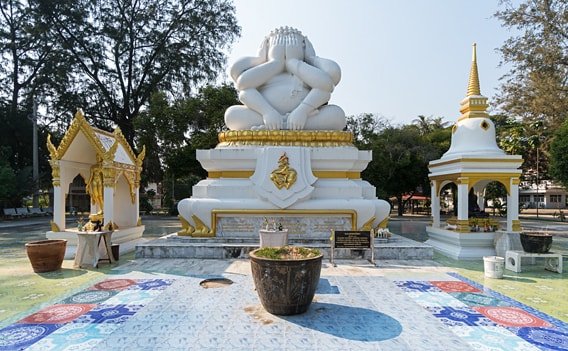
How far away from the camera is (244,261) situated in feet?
29.7

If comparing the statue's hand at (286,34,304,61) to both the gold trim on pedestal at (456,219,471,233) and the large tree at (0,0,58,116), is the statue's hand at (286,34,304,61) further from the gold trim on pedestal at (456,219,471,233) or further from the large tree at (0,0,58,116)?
the large tree at (0,0,58,116)

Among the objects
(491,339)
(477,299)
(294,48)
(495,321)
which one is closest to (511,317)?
(495,321)

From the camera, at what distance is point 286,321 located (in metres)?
5.13

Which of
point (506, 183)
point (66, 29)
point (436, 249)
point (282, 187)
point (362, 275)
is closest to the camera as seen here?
point (362, 275)

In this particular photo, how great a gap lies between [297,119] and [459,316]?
723cm

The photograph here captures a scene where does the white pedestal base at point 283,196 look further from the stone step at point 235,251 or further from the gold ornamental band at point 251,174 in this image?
the stone step at point 235,251

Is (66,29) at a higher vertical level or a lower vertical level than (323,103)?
higher

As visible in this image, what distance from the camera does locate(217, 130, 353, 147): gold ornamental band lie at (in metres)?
10.9

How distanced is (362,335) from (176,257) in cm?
602

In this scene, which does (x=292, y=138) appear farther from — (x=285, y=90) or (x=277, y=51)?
(x=277, y=51)

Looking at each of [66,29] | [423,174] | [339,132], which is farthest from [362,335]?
[66,29]

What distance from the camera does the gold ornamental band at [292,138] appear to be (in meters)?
10.9

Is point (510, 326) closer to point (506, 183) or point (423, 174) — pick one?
point (506, 183)

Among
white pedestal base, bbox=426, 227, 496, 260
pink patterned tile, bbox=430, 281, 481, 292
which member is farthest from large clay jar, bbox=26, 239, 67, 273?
white pedestal base, bbox=426, 227, 496, 260
